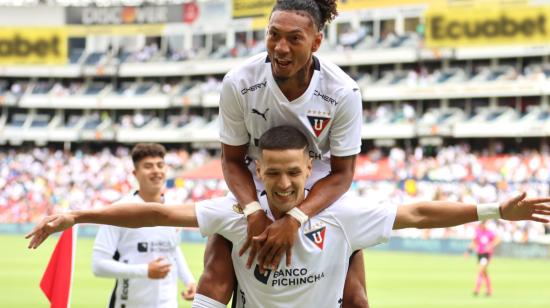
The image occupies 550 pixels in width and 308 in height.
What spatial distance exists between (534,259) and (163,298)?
85.4 ft

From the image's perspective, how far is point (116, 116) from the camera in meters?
71.2

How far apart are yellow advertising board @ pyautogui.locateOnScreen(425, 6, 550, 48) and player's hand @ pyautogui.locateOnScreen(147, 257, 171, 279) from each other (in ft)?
145

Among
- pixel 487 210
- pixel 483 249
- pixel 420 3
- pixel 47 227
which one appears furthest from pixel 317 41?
pixel 420 3

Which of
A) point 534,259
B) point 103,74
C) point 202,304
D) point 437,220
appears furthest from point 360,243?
point 103,74

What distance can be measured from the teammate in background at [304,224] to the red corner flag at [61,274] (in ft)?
7.63

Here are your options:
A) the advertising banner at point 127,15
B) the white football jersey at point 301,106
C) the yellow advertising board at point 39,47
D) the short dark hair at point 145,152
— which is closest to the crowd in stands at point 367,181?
the yellow advertising board at point 39,47

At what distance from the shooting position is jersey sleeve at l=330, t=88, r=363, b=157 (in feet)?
20.8

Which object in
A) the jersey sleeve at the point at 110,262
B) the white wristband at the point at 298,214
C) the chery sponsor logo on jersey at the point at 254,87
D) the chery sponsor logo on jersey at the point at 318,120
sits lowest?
the jersey sleeve at the point at 110,262

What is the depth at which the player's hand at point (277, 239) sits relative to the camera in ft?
19.5

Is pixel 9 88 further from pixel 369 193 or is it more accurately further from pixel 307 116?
pixel 307 116

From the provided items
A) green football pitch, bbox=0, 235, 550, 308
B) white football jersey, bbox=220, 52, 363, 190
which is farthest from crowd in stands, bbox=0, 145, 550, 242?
white football jersey, bbox=220, 52, 363, 190

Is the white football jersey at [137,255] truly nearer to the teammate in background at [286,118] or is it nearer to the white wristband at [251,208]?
the teammate in background at [286,118]

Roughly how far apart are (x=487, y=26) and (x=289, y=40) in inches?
1915

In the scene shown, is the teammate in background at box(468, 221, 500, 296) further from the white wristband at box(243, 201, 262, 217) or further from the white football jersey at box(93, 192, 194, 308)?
the white wristband at box(243, 201, 262, 217)
